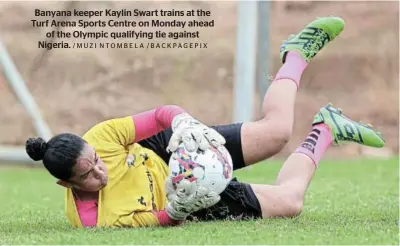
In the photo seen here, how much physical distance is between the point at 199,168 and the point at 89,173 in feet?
1.40

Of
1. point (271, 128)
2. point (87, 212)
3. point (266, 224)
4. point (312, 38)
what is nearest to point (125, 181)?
point (87, 212)

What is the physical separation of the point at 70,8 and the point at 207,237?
7270 millimetres

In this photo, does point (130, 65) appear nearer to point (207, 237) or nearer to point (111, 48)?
point (111, 48)

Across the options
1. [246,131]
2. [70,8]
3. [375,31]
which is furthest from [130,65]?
[246,131]

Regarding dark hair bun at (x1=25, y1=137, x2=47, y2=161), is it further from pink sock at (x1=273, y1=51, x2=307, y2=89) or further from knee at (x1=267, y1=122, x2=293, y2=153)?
pink sock at (x1=273, y1=51, x2=307, y2=89)

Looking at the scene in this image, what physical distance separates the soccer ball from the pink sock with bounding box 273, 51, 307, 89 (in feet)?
2.99

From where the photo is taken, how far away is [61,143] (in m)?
3.17

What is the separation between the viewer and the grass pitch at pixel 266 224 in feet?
9.59

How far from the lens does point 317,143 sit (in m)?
3.83

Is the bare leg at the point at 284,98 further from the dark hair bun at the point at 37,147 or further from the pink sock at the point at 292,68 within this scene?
the dark hair bun at the point at 37,147

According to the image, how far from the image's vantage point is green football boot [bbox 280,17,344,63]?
160 inches

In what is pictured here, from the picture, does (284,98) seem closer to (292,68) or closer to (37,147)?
(292,68)

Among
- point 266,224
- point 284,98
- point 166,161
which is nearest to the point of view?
point 266,224

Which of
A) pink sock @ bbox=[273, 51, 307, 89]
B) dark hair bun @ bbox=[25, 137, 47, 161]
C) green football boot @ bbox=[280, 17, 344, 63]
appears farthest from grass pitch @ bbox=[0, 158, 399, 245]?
green football boot @ bbox=[280, 17, 344, 63]
